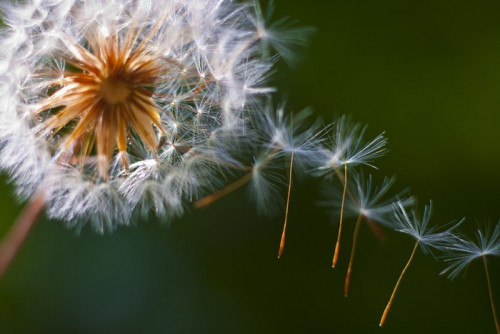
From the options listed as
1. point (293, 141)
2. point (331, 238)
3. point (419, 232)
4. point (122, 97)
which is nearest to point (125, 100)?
point (122, 97)

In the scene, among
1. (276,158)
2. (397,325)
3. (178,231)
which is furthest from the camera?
(178,231)

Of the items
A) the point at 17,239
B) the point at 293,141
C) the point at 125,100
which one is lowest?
the point at 17,239

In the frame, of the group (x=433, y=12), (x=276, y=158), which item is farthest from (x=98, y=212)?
(x=433, y=12)

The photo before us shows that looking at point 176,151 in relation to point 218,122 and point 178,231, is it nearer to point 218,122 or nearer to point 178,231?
point 218,122

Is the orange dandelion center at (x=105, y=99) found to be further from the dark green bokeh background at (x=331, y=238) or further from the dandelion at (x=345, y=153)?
the dark green bokeh background at (x=331, y=238)

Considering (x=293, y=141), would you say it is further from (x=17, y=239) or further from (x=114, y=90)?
(x=17, y=239)

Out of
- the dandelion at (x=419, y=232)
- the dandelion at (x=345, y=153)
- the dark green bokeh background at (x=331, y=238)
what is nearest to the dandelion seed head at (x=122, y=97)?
the dandelion at (x=345, y=153)
